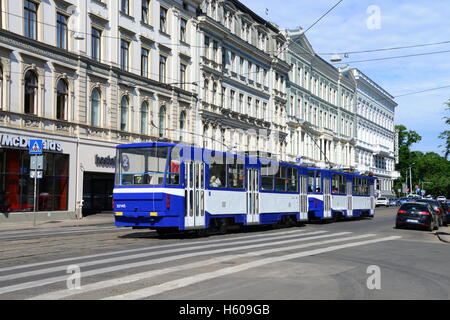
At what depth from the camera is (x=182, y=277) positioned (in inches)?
396

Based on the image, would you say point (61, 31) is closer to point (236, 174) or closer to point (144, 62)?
point (144, 62)

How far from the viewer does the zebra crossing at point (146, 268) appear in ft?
28.2

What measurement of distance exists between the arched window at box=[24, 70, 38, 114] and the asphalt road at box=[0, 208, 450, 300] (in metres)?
13.4

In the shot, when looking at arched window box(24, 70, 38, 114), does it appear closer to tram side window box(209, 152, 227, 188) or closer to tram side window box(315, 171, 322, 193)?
tram side window box(209, 152, 227, 188)

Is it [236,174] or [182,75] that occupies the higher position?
[182,75]

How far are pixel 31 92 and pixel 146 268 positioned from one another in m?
20.8

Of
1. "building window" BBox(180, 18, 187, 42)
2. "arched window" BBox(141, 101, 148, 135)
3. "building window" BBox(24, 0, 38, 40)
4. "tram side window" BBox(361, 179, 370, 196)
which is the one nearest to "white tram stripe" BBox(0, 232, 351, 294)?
"building window" BBox(24, 0, 38, 40)

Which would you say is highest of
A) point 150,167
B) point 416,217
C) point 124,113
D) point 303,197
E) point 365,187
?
point 124,113

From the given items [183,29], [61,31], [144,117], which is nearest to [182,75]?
[183,29]

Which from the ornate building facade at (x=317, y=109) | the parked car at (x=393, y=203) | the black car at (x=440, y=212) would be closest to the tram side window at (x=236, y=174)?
the black car at (x=440, y=212)

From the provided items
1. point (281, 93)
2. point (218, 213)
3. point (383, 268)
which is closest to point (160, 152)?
point (218, 213)

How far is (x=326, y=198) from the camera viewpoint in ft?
101
